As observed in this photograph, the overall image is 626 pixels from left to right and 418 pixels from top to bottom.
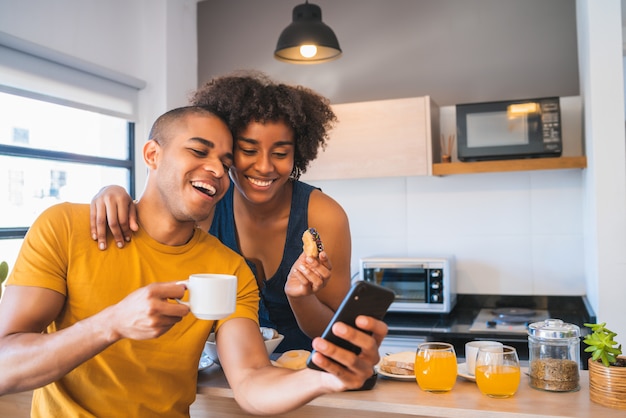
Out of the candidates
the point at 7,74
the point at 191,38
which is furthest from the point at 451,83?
the point at 7,74

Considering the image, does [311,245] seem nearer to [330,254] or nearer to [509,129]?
[330,254]

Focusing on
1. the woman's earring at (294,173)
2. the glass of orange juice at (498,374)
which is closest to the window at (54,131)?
the woman's earring at (294,173)

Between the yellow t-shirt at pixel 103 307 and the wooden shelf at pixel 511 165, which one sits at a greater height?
the wooden shelf at pixel 511 165

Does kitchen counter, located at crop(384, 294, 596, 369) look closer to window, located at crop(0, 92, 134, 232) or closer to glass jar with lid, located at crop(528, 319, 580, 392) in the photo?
glass jar with lid, located at crop(528, 319, 580, 392)

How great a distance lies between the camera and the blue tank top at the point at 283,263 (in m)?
1.91

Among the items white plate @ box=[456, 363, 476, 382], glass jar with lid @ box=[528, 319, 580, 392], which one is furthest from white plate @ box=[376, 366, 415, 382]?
glass jar with lid @ box=[528, 319, 580, 392]

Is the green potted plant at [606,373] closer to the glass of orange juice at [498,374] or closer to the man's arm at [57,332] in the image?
the glass of orange juice at [498,374]

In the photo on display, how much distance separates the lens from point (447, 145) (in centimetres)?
338

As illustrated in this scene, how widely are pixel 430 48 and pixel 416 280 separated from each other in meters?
1.34

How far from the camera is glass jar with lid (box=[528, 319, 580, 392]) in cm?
136

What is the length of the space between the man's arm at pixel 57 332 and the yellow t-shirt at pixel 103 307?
0.17 ft

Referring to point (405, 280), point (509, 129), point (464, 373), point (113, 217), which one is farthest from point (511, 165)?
point (113, 217)

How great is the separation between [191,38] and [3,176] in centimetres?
153

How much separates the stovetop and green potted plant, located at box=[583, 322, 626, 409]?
1389 mm
